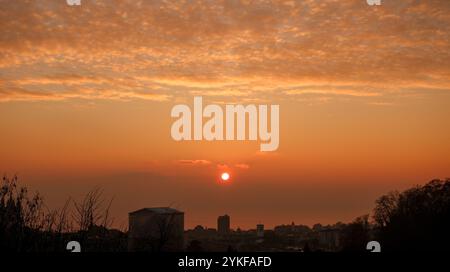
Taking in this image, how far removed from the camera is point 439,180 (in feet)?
176

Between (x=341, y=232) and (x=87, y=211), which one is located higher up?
(x=341, y=232)

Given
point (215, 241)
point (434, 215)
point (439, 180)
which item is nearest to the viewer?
point (434, 215)

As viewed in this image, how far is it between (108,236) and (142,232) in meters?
44.1

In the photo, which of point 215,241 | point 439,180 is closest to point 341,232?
point 439,180

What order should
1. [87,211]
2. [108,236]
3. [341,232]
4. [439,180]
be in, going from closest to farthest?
[87,211] → [108,236] → [439,180] → [341,232]

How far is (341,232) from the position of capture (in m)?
68.6

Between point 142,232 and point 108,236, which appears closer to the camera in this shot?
point 108,236

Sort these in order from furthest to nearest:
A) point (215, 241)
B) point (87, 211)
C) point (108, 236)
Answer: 1. point (215, 241)
2. point (108, 236)
3. point (87, 211)
